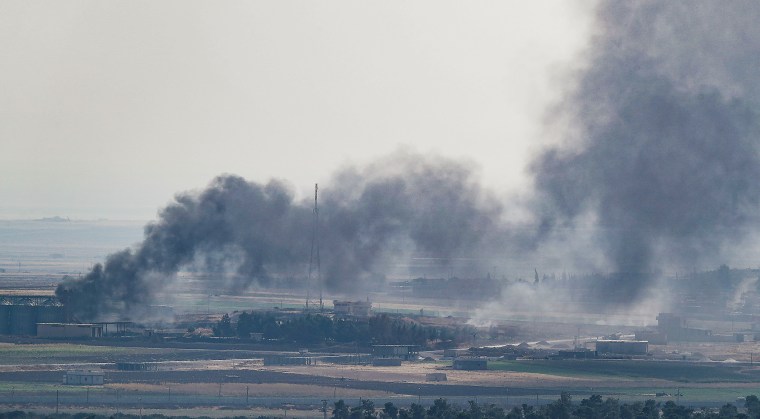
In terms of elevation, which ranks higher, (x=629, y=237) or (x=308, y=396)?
(x=629, y=237)

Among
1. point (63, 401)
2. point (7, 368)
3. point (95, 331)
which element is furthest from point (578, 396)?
point (95, 331)

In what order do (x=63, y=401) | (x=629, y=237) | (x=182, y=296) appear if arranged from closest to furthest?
1. (x=63, y=401)
2. (x=629, y=237)
3. (x=182, y=296)

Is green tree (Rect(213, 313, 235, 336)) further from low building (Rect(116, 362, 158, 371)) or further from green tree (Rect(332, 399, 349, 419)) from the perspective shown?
green tree (Rect(332, 399, 349, 419))

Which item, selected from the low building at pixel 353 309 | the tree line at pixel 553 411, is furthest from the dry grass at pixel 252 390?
the low building at pixel 353 309

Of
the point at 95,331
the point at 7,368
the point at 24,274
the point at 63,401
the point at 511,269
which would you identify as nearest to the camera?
the point at 63,401

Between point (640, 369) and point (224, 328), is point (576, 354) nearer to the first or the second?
point (640, 369)

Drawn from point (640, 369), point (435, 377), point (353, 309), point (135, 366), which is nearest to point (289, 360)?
point (135, 366)

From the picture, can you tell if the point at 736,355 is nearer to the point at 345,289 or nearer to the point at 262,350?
the point at 262,350
